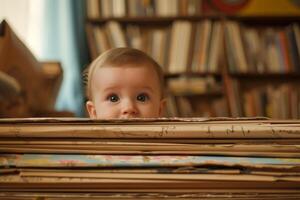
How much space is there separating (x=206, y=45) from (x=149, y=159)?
79.1 inches

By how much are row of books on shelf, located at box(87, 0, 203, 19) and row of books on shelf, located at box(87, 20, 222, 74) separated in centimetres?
6

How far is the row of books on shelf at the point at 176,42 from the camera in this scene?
7.77ft

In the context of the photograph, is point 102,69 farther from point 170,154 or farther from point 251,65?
point 251,65

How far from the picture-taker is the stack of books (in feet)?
1.48

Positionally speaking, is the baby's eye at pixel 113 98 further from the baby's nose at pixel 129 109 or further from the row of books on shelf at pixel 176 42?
the row of books on shelf at pixel 176 42

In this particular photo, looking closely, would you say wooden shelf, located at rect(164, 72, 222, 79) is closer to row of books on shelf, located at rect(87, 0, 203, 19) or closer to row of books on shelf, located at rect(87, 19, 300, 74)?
row of books on shelf, located at rect(87, 19, 300, 74)

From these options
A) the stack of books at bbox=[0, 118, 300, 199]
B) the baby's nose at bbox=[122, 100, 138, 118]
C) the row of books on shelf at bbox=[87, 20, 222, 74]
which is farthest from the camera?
the row of books on shelf at bbox=[87, 20, 222, 74]

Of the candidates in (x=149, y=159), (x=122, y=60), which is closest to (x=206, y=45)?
(x=122, y=60)

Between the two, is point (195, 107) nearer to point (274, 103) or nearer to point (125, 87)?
point (274, 103)

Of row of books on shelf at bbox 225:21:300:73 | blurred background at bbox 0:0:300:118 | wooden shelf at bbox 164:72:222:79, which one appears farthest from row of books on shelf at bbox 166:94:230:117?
row of books on shelf at bbox 225:21:300:73

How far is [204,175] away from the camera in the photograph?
0.45m

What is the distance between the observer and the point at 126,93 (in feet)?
3.43

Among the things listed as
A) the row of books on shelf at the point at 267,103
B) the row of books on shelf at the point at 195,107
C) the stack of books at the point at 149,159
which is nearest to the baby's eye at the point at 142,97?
the stack of books at the point at 149,159

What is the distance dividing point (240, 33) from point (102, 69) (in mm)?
1550
